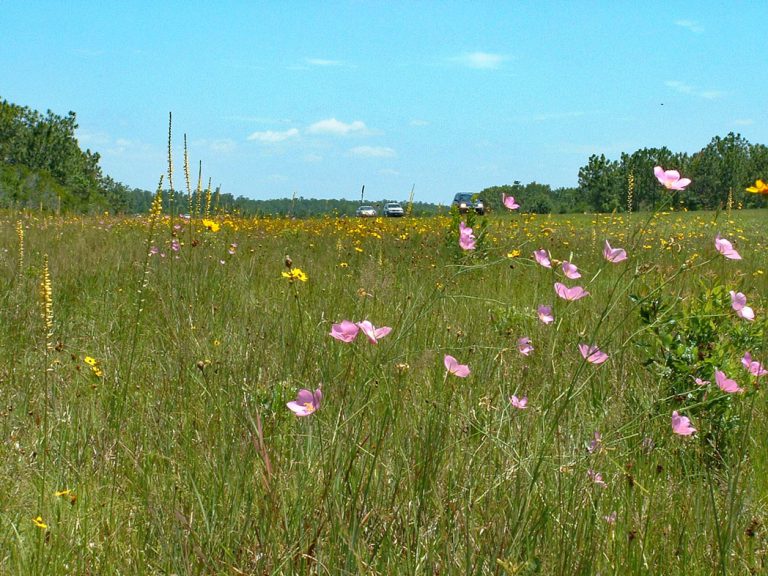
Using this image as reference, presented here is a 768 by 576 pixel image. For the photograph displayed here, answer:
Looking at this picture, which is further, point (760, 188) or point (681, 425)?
point (681, 425)

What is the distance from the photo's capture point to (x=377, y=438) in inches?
72.2

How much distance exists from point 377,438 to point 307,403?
419 mm

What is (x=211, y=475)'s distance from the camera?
65.4 inches

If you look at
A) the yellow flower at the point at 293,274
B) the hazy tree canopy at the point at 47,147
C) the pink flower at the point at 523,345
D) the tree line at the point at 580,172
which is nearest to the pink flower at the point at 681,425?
the pink flower at the point at 523,345

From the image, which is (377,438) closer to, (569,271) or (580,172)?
(569,271)

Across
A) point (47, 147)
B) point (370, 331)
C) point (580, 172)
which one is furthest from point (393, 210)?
point (580, 172)

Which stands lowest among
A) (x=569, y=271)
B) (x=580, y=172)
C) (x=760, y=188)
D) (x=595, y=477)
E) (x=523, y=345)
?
(x=595, y=477)

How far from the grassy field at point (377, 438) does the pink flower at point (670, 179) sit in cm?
19

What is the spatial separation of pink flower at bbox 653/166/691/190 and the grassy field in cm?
19

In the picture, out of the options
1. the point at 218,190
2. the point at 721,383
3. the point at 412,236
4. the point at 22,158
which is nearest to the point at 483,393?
the point at 721,383

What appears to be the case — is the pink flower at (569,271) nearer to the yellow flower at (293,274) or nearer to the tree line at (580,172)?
the yellow flower at (293,274)

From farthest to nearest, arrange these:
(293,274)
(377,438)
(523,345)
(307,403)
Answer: (293,274) < (523,345) < (377,438) < (307,403)

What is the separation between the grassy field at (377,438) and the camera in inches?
57.2

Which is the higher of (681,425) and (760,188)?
(760,188)
